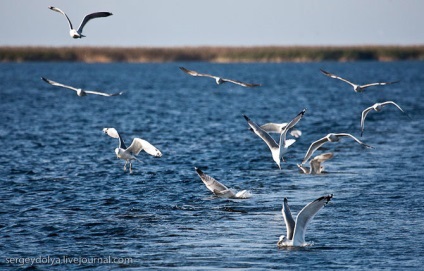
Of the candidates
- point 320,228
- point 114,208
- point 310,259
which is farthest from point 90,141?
point 310,259

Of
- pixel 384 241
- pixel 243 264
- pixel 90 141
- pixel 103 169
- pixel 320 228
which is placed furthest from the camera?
pixel 90 141

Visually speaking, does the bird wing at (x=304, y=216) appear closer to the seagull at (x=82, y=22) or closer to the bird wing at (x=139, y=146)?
the bird wing at (x=139, y=146)

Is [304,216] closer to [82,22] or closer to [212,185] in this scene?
[212,185]

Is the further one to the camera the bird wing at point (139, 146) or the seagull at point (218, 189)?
the seagull at point (218, 189)

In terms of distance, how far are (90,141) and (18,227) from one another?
55.1 ft

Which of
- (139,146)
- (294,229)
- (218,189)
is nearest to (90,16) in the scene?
(139,146)

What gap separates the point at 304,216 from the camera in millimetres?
13922

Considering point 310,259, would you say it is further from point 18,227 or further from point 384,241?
point 18,227

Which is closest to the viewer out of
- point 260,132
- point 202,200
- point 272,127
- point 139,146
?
point 260,132

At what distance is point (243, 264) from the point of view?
520 inches

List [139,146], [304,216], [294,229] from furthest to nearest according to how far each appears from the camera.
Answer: [139,146] → [294,229] → [304,216]

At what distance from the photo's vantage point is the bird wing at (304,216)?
13.7 meters

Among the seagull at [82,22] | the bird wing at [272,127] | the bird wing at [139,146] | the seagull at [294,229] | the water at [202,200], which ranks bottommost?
the water at [202,200]

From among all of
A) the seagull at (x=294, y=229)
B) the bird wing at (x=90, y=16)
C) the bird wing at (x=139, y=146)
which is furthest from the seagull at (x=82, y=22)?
the seagull at (x=294, y=229)
